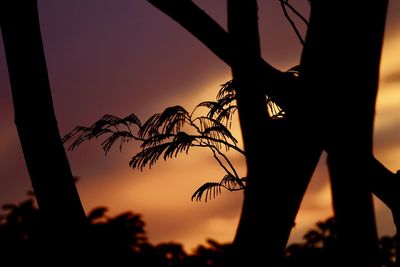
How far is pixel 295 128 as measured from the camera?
2.33 metres

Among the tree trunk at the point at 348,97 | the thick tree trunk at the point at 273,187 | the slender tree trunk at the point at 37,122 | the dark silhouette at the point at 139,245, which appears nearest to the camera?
the tree trunk at the point at 348,97

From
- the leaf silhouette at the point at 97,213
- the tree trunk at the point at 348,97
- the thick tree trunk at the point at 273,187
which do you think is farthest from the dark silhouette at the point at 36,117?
the leaf silhouette at the point at 97,213

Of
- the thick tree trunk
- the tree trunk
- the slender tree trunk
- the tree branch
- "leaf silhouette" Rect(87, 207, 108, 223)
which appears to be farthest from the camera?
"leaf silhouette" Rect(87, 207, 108, 223)

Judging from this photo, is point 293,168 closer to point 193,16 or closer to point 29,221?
point 193,16

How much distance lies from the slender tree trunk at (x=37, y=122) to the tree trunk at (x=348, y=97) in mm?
1350

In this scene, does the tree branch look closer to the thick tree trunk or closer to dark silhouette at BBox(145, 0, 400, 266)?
dark silhouette at BBox(145, 0, 400, 266)

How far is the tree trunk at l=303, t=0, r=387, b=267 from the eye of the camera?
1963mm

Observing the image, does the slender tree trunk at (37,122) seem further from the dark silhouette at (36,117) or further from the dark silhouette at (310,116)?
the dark silhouette at (310,116)

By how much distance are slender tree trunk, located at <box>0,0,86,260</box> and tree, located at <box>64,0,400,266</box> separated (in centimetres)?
83

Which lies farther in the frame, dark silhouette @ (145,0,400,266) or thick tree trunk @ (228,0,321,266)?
thick tree trunk @ (228,0,321,266)

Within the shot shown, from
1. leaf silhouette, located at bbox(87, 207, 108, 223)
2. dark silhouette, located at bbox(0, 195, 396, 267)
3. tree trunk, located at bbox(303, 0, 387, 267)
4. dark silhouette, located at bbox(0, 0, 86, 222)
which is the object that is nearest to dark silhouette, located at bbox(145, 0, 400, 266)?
tree trunk, located at bbox(303, 0, 387, 267)

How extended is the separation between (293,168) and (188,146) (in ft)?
4.99

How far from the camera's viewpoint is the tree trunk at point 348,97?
77.3 inches

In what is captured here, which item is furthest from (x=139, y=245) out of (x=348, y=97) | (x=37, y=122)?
(x=348, y=97)
